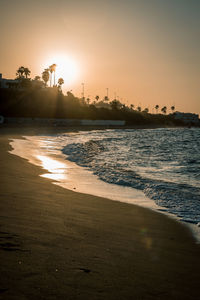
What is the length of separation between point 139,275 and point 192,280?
2.17ft

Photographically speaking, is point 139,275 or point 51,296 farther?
point 139,275

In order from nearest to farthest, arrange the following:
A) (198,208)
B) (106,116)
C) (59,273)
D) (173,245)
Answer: (59,273) < (173,245) < (198,208) < (106,116)

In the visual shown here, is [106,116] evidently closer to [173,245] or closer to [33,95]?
[33,95]

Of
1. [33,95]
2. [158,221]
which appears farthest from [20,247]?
[33,95]

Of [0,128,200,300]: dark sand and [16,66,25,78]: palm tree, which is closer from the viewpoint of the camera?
[0,128,200,300]: dark sand

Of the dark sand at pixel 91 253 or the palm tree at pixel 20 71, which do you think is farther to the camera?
the palm tree at pixel 20 71

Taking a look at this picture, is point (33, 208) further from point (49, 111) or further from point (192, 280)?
point (49, 111)

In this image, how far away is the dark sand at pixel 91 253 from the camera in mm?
3330

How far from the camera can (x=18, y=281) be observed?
10.8 feet

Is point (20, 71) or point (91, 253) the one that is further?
point (20, 71)

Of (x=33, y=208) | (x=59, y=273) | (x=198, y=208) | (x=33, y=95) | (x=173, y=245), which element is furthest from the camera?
(x=33, y=95)

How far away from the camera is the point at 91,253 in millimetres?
4281

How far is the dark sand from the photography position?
10.9ft

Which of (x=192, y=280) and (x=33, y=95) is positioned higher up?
(x=33, y=95)
